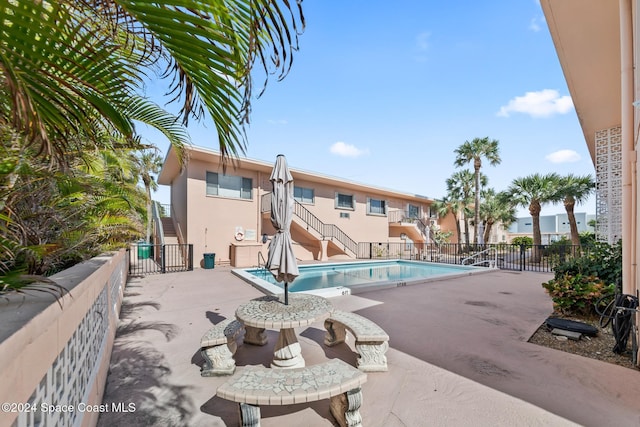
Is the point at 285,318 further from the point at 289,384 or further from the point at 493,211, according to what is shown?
the point at 493,211

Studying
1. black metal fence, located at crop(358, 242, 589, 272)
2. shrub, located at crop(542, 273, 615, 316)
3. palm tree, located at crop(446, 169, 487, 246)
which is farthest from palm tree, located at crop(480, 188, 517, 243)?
shrub, located at crop(542, 273, 615, 316)

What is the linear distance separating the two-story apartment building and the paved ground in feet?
21.6

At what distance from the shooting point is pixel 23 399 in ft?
3.23

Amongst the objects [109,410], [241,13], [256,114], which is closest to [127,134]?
[256,114]

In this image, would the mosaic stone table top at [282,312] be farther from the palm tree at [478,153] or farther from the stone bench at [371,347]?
the palm tree at [478,153]

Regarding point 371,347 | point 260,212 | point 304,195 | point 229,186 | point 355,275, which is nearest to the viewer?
point 371,347

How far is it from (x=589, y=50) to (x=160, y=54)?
8.70m

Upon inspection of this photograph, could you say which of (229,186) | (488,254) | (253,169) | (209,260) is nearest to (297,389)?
(209,260)

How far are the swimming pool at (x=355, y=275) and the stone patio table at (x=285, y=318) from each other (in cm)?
342

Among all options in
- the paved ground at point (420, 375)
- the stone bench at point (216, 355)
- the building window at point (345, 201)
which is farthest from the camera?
the building window at point (345, 201)

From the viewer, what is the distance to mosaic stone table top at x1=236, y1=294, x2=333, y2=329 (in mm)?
3172

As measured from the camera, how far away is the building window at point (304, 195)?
54.1 feet

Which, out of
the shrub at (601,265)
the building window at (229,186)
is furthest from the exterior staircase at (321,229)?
the shrub at (601,265)

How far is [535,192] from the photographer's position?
58.2 feet
